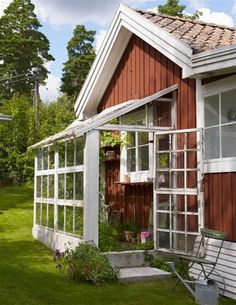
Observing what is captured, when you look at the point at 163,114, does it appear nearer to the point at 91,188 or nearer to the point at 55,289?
the point at 91,188

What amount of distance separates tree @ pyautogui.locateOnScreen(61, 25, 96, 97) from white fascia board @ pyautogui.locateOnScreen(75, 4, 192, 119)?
27877mm

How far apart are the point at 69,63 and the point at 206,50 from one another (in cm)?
3522

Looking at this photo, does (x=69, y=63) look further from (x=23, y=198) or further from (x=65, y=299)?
(x=65, y=299)

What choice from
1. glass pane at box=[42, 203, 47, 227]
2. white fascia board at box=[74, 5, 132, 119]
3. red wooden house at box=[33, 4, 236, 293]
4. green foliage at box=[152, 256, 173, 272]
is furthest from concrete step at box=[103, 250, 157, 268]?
white fascia board at box=[74, 5, 132, 119]

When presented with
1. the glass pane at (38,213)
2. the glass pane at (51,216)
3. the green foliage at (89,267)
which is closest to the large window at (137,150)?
the glass pane at (51,216)

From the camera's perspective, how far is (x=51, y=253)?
10648mm

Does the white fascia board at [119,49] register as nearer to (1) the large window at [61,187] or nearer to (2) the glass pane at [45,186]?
(1) the large window at [61,187]

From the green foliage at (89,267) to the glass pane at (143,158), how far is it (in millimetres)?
2827

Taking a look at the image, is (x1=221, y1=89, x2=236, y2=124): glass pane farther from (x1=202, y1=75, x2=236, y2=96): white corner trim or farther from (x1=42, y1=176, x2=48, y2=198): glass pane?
(x1=42, y1=176, x2=48, y2=198): glass pane

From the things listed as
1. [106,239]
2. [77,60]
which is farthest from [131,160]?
[77,60]

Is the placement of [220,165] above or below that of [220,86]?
below

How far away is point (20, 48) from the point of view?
136 ft

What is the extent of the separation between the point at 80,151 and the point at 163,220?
2047mm

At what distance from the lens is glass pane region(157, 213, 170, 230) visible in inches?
356
